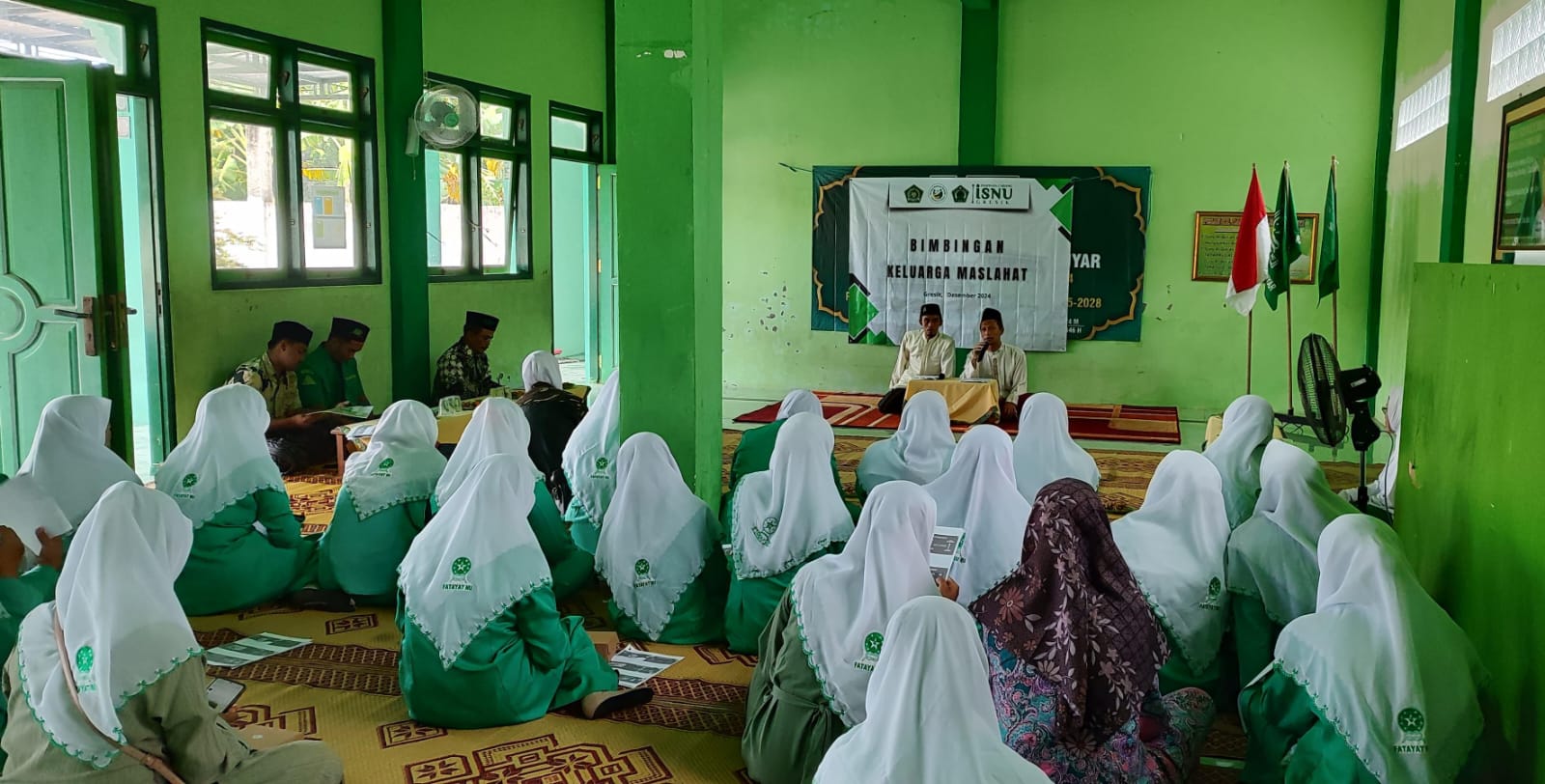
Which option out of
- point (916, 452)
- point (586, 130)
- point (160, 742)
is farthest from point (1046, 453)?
point (586, 130)

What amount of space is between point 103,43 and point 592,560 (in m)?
3.54

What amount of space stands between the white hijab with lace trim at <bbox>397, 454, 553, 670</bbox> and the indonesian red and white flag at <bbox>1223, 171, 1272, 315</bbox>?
5.28 meters

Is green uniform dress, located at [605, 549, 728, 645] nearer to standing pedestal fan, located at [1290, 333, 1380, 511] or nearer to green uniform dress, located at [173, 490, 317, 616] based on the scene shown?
green uniform dress, located at [173, 490, 317, 616]

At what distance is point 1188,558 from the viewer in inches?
133

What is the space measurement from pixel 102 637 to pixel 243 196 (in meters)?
4.85

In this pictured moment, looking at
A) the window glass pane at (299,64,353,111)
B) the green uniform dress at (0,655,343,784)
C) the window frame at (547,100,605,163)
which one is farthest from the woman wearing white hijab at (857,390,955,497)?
the window frame at (547,100,605,163)

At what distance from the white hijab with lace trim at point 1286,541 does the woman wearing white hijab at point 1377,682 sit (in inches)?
26.8

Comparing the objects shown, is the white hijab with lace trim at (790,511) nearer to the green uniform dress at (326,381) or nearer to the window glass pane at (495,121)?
the green uniform dress at (326,381)

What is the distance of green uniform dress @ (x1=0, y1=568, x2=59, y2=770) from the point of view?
2869 mm

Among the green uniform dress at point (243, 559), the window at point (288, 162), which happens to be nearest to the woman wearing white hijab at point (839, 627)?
the green uniform dress at point (243, 559)

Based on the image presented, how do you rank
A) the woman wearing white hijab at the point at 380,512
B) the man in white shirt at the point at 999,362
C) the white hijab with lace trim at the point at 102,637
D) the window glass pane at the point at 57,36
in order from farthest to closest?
1. the man in white shirt at the point at 999,362
2. the window glass pane at the point at 57,36
3. the woman wearing white hijab at the point at 380,512
4. the white hijab with lace trim at the point at 102,637

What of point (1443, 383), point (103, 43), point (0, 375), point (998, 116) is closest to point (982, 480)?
point (1443, 383)

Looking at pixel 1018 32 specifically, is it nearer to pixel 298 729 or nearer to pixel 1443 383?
pixel 1443 383

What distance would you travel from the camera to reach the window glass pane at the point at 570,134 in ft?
31.5
